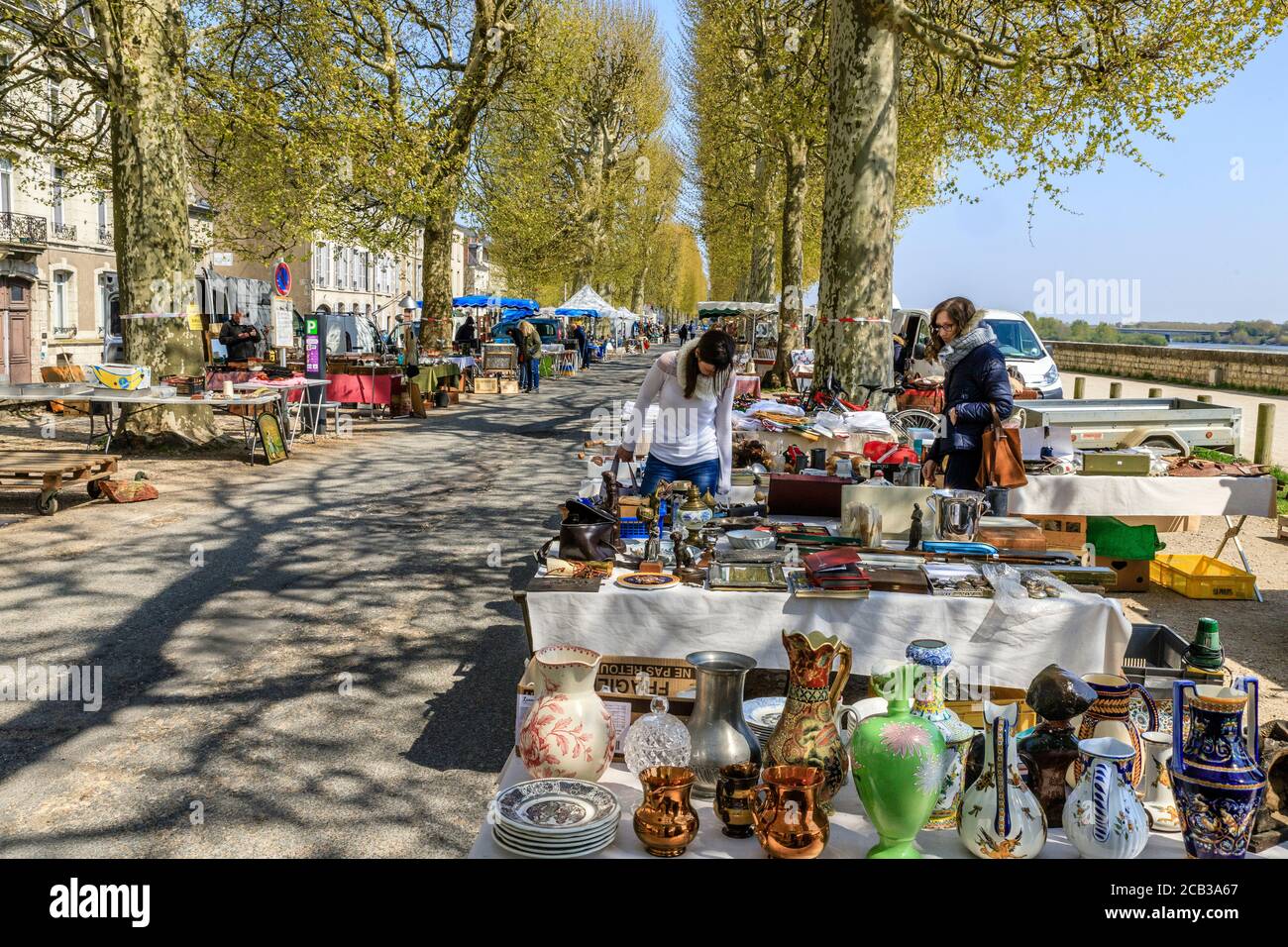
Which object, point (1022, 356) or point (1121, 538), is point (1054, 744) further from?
point (1022, 356)

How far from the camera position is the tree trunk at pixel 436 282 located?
2466cm

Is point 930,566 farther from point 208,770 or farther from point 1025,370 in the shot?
point 1025,370

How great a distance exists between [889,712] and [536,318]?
3970 centimetres

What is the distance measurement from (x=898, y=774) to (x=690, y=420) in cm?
416

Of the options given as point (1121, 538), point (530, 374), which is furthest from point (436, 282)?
point (1121, 538)

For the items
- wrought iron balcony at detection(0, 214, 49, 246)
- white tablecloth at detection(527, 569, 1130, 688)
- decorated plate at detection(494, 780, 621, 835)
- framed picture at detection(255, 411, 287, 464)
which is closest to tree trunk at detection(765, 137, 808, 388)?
framed picture at detection(255, 411, 287, 464)

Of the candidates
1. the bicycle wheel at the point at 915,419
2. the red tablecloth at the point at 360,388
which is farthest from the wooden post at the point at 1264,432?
the red tablecloth at the point at 360,388

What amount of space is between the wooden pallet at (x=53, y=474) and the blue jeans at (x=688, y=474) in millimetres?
6510

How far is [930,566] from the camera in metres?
4.45

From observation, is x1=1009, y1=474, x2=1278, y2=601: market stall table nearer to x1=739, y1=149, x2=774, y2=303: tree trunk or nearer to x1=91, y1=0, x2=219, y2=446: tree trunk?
x1=91, y1=0, x2=219, y2=446: tree trunk

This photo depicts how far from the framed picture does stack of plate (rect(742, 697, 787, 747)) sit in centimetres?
1132

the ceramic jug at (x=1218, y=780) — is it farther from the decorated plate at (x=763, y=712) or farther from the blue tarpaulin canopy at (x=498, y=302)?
the blue tarpaulin canopy at (x=498, y=302)

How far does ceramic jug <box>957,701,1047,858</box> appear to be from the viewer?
2.23 m
